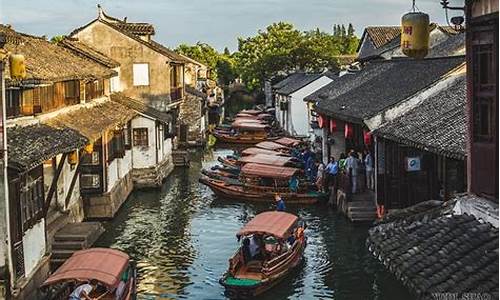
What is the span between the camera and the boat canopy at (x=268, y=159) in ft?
121

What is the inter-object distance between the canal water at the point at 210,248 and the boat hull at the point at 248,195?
46 cm

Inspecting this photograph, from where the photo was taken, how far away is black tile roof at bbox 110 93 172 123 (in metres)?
37.8

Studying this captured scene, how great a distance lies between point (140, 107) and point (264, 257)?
1918 centimetres

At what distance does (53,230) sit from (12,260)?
25.1 feet

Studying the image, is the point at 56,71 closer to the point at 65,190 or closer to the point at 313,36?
the point at 65,190

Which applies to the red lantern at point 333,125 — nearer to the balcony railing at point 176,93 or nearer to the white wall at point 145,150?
the white wall at point 145,150

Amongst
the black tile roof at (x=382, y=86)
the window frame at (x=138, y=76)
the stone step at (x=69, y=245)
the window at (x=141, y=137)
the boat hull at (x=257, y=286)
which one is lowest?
the boat hull at (x=257, y=286)

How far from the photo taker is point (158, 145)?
39.7 m

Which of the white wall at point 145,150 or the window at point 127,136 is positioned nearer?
the window at point 127,136

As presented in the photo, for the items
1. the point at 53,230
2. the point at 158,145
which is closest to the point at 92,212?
the point at 53,230

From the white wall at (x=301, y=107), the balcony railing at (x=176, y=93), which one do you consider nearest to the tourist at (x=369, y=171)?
the balcony railing at (x=176, y=93)

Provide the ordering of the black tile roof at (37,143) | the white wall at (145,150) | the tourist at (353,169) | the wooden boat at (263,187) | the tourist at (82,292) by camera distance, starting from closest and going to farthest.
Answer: the tourist at (82,292)
the black tile roof at (37,143)
the tourist at (353,169)
the wooden boat at (263,187)
the white wall at (145,150)

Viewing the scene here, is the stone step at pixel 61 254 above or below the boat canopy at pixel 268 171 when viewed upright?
below

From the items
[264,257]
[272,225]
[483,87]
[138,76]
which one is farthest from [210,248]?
[138,76]
